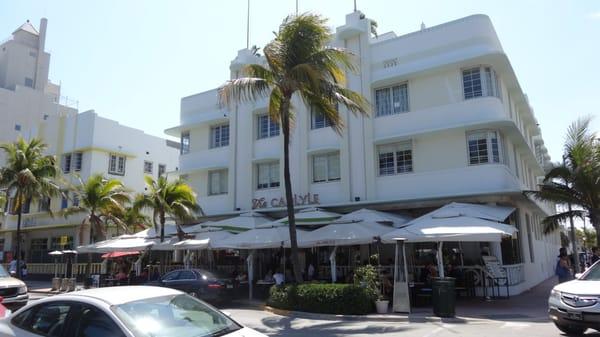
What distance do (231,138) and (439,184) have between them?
1262cm

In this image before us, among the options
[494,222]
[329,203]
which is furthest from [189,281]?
[494,222]

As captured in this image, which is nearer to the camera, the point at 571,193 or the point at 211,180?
the point at 571,193

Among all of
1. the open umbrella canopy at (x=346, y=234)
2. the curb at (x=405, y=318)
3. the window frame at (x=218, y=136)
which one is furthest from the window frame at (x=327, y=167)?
the curb at (x=405, y=318)

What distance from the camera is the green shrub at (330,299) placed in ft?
45.8

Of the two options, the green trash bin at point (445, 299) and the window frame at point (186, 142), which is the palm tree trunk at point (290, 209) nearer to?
the green trash bin at point (445, 299)

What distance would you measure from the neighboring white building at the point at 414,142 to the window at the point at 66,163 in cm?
1521

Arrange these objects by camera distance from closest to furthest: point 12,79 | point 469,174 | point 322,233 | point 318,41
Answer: point 318,41
point 322,233
point 469,174
point 12,79

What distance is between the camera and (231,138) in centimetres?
2753

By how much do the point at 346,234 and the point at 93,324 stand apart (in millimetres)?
12430

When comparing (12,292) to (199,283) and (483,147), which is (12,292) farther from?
(483,147)

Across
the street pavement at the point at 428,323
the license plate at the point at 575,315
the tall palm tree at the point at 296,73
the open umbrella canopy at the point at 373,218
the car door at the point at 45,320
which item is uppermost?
the tall palm tree at the point at 296,73

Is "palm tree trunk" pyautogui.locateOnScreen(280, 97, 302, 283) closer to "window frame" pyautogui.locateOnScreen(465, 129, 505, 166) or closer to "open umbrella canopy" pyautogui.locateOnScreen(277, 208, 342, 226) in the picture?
"open umbrella canopy" pyautogui.locateOnScreen(277, 208, 342, 226)

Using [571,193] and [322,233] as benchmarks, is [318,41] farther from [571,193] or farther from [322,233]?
[571,193]

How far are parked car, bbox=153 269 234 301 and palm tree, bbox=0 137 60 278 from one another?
14.8m
